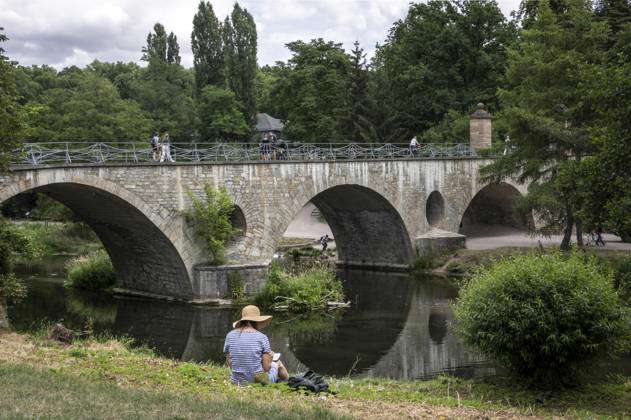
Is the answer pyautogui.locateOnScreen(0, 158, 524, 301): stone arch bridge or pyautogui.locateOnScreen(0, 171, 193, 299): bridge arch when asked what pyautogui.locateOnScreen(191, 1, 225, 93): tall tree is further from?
pyautogui.locateOnScreen(0, 171, 193, 299): bridge arch

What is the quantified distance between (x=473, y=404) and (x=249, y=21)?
137 feet

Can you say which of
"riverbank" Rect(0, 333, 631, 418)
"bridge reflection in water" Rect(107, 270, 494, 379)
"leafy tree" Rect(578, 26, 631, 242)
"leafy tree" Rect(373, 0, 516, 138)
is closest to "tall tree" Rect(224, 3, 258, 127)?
"leafy tree" Rect(373, 0, 516, 138)

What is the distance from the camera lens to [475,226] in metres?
43.5

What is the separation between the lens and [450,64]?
50.5 meters

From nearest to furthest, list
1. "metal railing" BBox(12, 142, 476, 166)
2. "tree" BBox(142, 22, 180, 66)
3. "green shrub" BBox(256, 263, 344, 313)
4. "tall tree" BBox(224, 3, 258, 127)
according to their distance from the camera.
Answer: "metal railing" BBox(12, 142, 476, 166)
"green shrub" BBox(256, 263, 344, 313)
"tall tree" BBox(224, 3, 258, 127)
"tree" BBox(142, 22, 180, 66)

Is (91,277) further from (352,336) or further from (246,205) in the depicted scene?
(352,336)

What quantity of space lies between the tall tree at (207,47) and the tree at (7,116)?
35726mm

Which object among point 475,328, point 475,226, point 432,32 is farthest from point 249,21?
point 475,328

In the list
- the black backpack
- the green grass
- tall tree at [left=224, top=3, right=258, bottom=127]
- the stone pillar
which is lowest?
the black backpack

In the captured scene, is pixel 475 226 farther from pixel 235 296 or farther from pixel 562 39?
pixel 235 296

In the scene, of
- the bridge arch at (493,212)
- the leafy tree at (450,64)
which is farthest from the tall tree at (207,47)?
the bridge arch at (493,212)

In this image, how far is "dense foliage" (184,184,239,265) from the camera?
2403cm

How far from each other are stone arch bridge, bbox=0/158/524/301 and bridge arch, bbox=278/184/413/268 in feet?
0.18

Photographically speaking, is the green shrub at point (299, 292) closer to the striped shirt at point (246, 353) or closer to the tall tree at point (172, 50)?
the striped shirt at point (246, 353)
